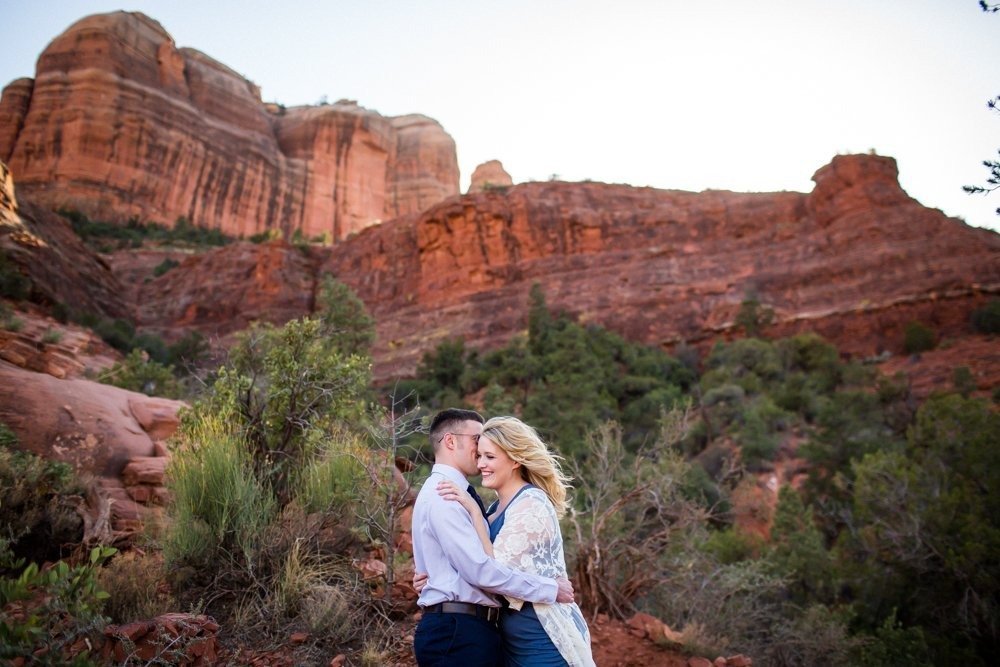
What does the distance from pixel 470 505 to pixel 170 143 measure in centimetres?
6165

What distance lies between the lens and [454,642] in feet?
7.70

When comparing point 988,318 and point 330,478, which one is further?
point 988,318

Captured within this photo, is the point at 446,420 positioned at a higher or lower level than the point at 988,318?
lower

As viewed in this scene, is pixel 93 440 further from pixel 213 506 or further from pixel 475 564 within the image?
pixel 475 564

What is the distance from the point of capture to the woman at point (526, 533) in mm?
2348

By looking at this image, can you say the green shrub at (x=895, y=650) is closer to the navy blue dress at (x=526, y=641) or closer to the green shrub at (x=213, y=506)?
the navy blue dress at (x=526, y=641)

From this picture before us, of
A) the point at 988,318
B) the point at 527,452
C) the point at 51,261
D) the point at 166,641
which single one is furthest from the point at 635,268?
the point at 166,641

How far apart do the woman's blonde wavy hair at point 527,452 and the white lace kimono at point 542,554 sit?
0.13 metres

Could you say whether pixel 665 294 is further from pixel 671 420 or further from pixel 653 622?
pixel 653 622

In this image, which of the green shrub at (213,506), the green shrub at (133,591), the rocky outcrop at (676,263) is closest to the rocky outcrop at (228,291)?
the rocky outcrop at (676,263)

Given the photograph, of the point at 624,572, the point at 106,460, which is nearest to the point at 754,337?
the point at 624,572

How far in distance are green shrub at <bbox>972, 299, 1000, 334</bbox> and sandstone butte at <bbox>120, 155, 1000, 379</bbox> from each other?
0.88 m

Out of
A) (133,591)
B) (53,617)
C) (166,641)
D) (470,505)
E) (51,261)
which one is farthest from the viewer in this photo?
(51,261)

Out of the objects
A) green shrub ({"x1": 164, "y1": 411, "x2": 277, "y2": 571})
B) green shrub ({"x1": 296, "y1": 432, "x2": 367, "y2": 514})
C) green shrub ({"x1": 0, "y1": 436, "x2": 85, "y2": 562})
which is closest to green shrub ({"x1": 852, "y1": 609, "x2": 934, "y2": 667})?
green shrub ({"x1": 296, "y1": 432, "x2": 367, "y2": 514})
